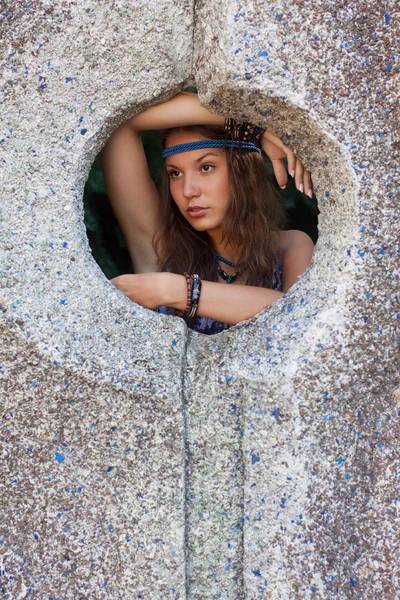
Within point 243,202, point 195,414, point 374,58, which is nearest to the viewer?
point 374,58

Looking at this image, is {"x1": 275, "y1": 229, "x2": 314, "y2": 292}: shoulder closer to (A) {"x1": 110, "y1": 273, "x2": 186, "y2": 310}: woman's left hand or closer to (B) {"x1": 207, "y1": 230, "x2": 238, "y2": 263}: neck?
(B) {"x1": 207, "y1": 230, "x2": 238, "y2": 263}: neck

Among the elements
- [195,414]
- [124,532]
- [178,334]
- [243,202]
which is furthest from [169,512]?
[243,202]

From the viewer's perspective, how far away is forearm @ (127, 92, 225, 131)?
1438mm

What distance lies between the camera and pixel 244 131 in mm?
1625

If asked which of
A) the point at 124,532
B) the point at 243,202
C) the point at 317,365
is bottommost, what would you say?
the point at 124,532

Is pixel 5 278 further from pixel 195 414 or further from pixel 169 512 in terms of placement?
pixel 169 512

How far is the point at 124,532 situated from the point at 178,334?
0.43 metres

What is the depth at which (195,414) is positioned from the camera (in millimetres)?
1352

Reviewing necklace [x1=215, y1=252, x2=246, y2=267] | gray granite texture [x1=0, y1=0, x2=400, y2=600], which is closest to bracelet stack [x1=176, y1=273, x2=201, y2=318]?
gray granite texture [x1=0, y1=0, x2=400, y2=600]

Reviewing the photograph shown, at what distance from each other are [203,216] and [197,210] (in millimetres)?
26

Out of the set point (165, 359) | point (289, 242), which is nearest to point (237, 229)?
point (289, 242)

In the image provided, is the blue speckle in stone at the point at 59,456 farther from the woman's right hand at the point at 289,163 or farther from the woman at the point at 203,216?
the woman's right hand at the point at 289,163

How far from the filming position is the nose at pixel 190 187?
1.72m

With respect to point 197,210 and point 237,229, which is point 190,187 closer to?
point 197,210
